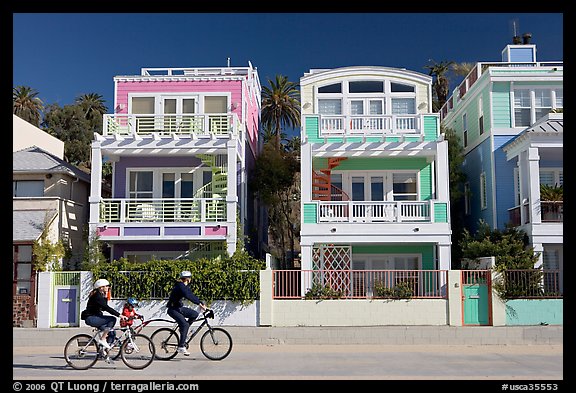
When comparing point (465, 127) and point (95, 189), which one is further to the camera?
point (465, 127)

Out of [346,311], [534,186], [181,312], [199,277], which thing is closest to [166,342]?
[181,312]

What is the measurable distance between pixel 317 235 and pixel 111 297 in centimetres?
763

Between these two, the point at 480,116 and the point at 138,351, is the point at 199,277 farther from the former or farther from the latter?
the point at 480,116

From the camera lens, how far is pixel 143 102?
28.7m

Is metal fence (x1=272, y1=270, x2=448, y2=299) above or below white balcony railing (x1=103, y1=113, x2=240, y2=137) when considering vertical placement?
below

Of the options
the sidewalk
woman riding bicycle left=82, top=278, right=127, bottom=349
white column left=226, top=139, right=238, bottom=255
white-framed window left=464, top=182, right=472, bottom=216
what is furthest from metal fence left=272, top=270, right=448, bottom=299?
white-framed window left=464, top=182, right=472, bottom=216

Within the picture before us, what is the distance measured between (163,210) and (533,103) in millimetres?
15381

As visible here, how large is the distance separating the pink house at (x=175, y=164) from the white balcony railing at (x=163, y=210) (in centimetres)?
4

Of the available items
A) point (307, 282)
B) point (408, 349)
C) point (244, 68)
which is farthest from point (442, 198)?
point (244, 68)

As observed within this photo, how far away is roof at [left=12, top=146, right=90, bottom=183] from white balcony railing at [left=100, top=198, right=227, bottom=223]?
2.85m

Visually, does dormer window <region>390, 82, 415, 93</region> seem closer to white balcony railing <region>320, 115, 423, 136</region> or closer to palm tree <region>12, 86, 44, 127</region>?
white balcony railing <region>320, 115, 423, 136</region>

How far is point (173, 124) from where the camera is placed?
90.0 ft

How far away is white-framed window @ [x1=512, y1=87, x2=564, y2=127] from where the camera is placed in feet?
88.9

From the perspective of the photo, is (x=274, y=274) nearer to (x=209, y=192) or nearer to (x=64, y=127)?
(x=209, y=192)
